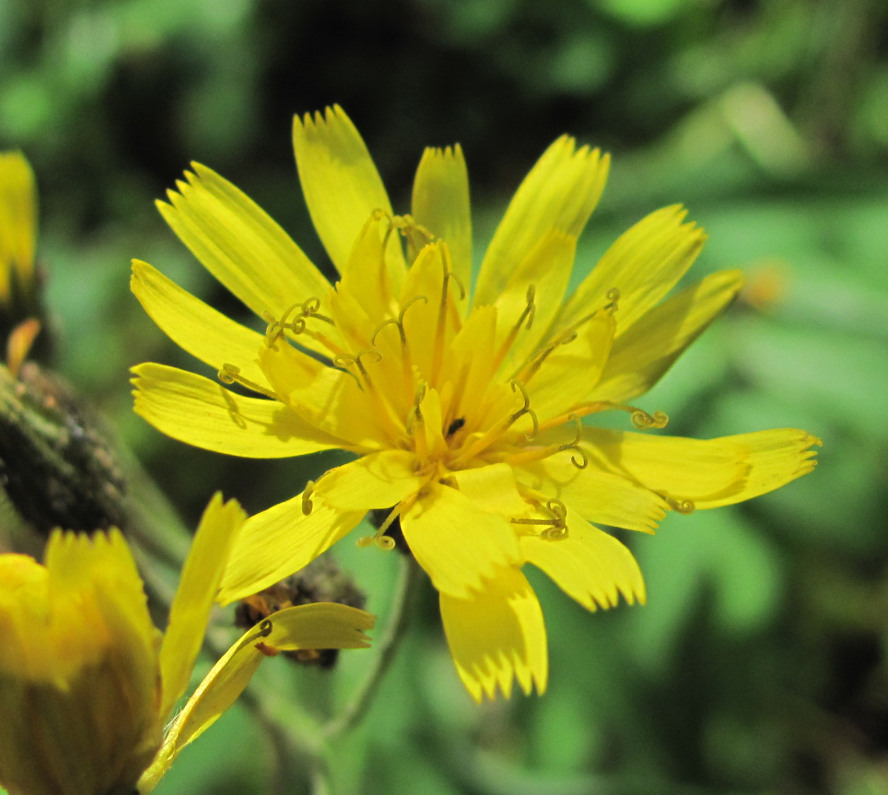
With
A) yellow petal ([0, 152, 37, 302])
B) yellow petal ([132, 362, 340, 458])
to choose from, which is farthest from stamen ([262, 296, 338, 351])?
yellow petal ([0, 152, 37, 302])

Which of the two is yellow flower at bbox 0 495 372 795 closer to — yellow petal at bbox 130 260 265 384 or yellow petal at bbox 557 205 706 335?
yellow petal at bbox 130 260 265 384

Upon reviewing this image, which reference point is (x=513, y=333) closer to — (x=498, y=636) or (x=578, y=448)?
(x=578, y=448)

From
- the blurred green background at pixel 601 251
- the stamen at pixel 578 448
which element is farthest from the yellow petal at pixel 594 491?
the blurred green background at pixel 601 251

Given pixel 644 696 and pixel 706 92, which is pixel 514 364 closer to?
pixel 644 696

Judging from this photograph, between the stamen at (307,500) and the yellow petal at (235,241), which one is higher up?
the yellow petal at (235,241)

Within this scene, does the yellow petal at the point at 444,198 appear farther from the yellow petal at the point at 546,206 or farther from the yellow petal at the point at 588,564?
the yellow petal at the point at 588,564

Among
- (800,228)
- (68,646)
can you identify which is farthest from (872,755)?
(68,646)

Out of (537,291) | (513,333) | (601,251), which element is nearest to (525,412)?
(513,333)
